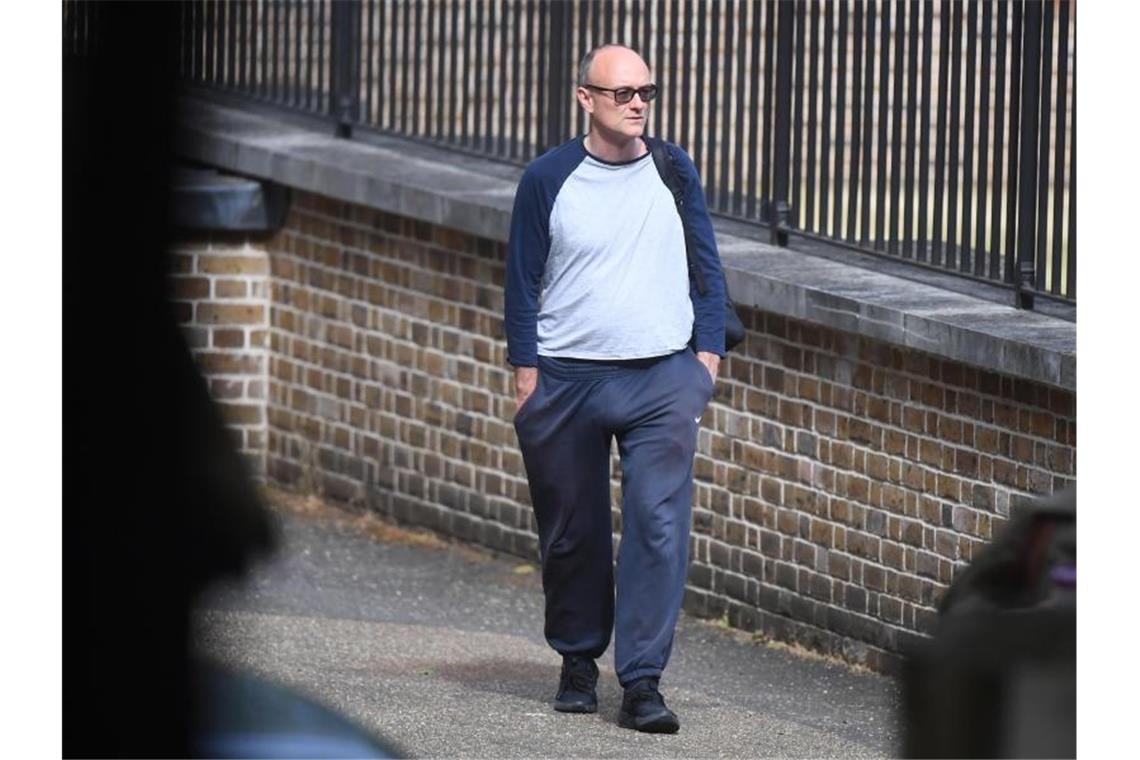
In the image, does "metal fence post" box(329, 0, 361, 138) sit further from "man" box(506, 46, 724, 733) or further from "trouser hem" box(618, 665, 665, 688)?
"trouser hem" box(618, 665, 665, 688)

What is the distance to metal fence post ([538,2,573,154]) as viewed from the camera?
9.73m

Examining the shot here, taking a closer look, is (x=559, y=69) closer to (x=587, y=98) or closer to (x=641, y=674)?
(x=587, y=98)

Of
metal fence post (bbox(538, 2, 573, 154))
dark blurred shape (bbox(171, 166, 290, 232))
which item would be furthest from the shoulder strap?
dark blurred shape (bbox(171, 166, 290, 232))

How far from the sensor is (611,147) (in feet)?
22.2

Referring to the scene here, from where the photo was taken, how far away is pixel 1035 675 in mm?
3174

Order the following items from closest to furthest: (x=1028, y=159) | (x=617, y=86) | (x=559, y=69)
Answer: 1. (x=617, y=86)
2. (x=1028, y=159)
3. (x=559, y=69)

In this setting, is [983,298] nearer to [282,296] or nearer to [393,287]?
[393,287]

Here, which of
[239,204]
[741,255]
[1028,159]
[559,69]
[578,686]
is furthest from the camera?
[239,204]

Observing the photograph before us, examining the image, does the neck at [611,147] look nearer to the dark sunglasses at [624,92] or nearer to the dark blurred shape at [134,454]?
the dark sunglasses at [624,92]

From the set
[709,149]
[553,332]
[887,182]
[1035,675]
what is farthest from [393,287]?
[1035,675]

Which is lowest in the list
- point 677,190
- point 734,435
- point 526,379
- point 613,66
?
point 734,435

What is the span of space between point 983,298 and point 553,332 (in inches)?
65.3

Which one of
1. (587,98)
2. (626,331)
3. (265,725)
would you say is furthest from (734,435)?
(265,725)

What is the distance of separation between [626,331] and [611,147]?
0.49 m
